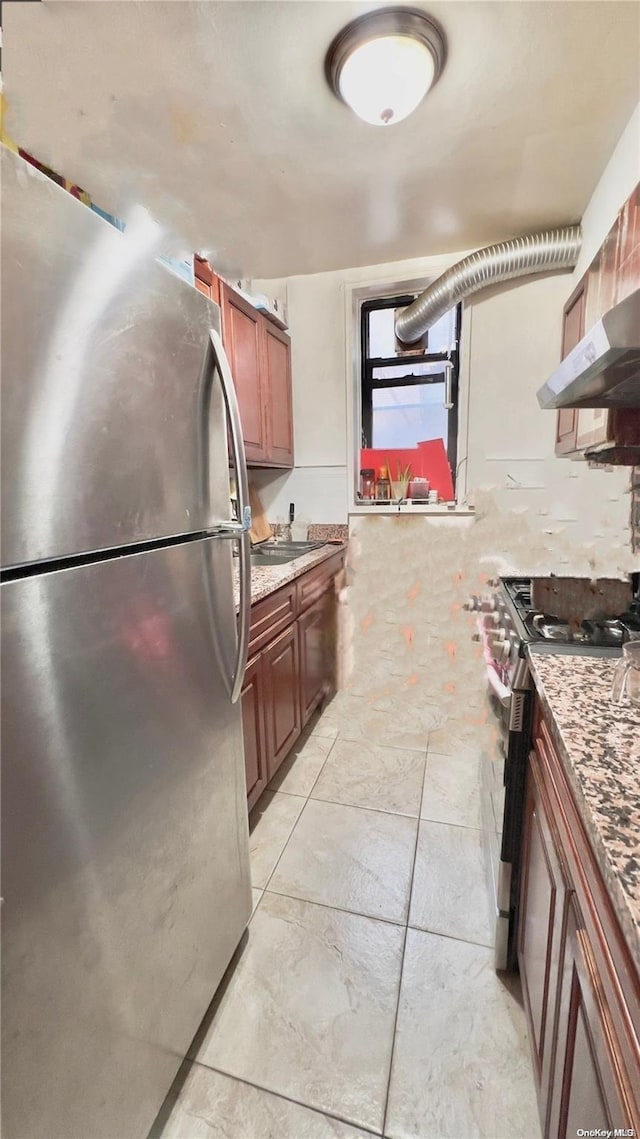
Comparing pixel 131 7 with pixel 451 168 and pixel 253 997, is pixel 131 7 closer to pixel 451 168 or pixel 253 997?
pixel 451 168

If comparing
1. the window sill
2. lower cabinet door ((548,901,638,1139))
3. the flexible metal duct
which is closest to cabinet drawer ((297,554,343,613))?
the window sill

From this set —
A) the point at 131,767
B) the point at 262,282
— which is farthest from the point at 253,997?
the point at 262,282

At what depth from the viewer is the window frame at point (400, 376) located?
2.57m

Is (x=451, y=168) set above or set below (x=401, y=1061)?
above

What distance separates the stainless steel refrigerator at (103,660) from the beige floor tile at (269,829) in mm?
509

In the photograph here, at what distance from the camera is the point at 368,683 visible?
9.00 feet

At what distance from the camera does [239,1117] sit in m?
0.95

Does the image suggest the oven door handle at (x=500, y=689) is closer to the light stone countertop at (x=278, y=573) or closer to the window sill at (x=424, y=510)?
the light stone countertop at (x=278, y=573)

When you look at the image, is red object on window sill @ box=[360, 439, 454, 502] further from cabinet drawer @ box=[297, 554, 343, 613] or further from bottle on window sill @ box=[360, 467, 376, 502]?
cabinet drawer @ box=[297, 554, 343, 613]

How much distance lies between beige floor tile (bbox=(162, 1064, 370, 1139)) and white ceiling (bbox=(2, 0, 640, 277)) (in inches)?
99.2

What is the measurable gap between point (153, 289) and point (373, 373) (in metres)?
2.20

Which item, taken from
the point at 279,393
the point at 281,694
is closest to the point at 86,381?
the point at 281,694

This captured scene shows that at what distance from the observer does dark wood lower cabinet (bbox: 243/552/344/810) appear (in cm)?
166

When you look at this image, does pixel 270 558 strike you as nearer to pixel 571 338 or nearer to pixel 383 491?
pixel 383 491
